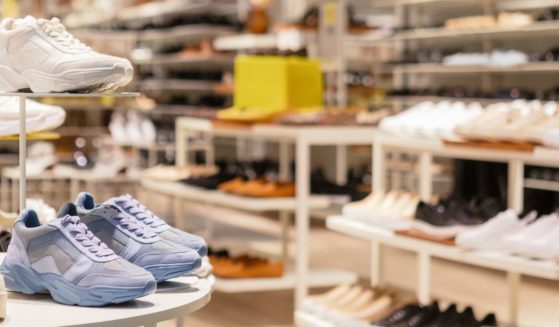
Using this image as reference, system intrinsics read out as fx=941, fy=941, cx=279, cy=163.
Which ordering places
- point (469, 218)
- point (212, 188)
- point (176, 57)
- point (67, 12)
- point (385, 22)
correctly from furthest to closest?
point (67, 12), point (176, 57), point (385, 22), point (212, 188), point (469, 218)

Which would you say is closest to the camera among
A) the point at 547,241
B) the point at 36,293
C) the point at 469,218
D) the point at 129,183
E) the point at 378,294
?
the point at 36,293

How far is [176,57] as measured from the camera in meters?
11.6

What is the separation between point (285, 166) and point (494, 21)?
7.37 ft

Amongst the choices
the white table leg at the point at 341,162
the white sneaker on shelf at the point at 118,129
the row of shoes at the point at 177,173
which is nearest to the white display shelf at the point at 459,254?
the row of shoes at the point at 177,173

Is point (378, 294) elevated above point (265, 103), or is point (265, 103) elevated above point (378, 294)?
point (265, 103)

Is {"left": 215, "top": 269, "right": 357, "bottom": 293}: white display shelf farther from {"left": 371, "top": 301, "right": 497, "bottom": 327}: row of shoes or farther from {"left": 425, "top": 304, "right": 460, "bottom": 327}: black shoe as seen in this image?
{"left": 425, "top": 304, "right": 460, "bottom": 327}: black shoe

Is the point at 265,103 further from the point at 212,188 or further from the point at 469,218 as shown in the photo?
the point at 469,218

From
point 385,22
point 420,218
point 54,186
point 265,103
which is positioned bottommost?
point 54,186

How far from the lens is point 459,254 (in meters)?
3.41

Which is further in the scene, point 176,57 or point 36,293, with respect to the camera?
point 176,57

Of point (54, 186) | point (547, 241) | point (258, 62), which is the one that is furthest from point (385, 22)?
point (547, 241)

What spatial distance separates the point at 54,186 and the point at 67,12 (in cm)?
619

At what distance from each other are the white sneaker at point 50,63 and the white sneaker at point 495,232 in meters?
1.73

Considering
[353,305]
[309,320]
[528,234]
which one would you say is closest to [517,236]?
[528,234]
